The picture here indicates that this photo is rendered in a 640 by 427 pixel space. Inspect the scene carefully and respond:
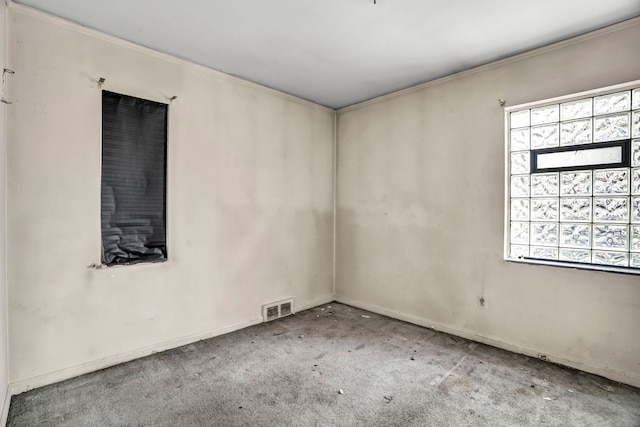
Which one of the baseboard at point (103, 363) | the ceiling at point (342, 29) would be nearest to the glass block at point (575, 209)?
the ceiling at point (342, 29)

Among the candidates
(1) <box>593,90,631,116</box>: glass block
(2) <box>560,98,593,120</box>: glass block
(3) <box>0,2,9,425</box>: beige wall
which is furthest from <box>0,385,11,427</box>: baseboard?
(1) <box>593,90,631,116</box>: glass block

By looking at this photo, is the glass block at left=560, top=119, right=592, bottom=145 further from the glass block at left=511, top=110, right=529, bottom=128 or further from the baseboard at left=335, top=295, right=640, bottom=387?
the baseboard at left=335, top=295, right=640, bottom=387

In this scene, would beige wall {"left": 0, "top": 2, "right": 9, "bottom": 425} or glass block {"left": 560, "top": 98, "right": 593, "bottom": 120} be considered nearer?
beige wall {"left": 0, "top": 2, "right": 9, "bottom": 425}

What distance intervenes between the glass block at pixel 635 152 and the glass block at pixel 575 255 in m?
0.77

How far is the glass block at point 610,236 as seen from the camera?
2580 millimetres

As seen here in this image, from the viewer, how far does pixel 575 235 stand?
280 centimetres

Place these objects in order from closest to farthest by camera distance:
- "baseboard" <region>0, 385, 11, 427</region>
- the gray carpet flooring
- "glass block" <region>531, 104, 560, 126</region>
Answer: "baseboard" <region>0, 385, 11, 427</region> → the gray carpet flooring → "glass block" <region>531, 104, 560, 126</region>

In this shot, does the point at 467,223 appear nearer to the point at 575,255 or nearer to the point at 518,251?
the point at 518,251

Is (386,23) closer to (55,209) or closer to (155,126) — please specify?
(155,126)

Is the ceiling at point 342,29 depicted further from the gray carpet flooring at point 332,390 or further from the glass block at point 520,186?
the gray carpet flooring at point 332,390

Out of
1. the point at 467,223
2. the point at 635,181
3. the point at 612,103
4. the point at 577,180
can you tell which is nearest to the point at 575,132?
the point at 612,103

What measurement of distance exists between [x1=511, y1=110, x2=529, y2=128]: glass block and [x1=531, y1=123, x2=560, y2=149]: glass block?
10cm

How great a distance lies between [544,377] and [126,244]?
141 inches

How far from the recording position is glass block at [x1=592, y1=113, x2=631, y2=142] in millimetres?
2564
